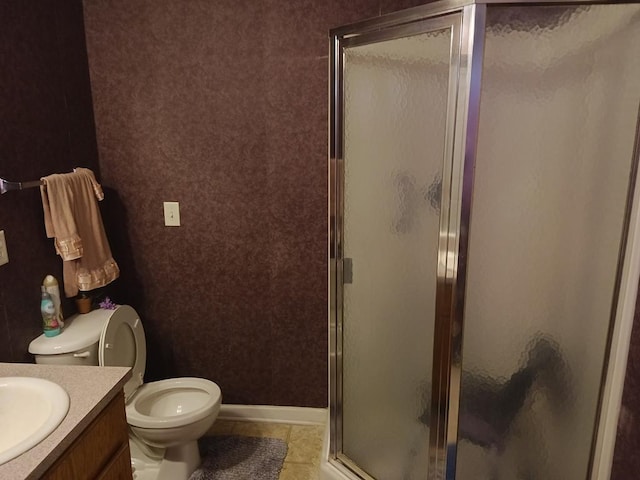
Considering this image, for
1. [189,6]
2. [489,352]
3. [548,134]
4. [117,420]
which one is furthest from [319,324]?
[189,6]

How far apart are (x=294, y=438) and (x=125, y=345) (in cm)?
94

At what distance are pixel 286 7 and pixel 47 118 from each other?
3.55ft

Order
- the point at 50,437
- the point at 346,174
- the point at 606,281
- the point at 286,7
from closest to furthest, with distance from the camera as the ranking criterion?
1. the point at 50,437
2. the point at 606,281
3. the point at 346,174
4. the point at 286,7

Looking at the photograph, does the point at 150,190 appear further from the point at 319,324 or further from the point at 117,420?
the point at 117,420

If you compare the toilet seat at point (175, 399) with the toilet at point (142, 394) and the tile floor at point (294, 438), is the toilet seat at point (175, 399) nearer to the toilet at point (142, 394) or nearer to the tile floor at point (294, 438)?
the toilet at point (142, 394)

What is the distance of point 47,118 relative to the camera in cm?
179

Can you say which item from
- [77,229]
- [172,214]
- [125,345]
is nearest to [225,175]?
[172,214]

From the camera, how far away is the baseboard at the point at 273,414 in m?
2.35

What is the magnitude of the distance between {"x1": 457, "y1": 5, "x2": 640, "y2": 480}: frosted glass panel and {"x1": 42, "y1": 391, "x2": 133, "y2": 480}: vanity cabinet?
1.01 metres

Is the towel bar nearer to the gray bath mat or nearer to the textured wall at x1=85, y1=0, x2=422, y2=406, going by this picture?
the textured wall at x1=85, y1=0, x2=422, y2=406

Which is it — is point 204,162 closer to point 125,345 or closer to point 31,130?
point 31,130

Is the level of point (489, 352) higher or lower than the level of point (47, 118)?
lower

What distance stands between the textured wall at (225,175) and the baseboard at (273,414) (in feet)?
0.13

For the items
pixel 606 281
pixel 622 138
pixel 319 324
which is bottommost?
pixel 319 324
